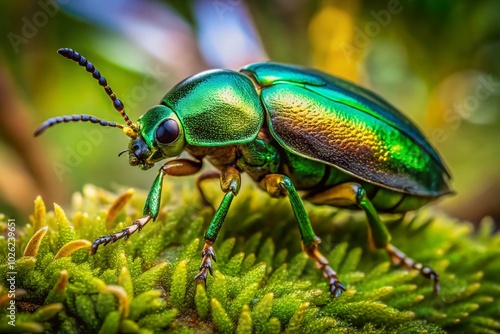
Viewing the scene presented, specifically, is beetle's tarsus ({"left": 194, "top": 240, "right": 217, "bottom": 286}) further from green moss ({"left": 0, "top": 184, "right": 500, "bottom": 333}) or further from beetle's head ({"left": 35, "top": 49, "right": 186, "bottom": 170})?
beetle's head ({"left": 35, "top": 49, "right": 186, "bottom": 170})

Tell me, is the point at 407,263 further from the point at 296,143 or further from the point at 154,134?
the point at 154,134

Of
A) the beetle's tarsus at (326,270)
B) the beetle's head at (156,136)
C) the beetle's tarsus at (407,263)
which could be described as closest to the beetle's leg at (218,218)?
the beetle's head at (156,136)

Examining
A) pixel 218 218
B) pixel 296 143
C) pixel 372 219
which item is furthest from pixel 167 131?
pixel 372 219

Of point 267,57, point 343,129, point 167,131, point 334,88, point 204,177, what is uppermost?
point 267,57

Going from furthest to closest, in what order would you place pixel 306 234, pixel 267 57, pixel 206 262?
pixel 267 57 → pixel 306 234 → pixel 206 262

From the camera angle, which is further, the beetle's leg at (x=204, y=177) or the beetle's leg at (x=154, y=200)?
the beetle's leg at (x=204, y=177)

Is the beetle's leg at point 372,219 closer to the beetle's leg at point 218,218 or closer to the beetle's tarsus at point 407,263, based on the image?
the beetle's tarsus at point 407,263

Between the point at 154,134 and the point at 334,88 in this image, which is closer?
the point at 154,134
